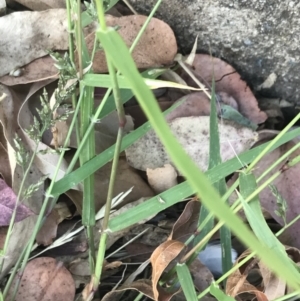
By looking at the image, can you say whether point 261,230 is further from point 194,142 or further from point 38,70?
point 38,70

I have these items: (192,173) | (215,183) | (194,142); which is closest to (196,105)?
(194,142)

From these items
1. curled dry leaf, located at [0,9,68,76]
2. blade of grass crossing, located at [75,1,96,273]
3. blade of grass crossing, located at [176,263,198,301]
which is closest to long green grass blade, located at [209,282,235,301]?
blade of grass crossing, located at [176,263,198,301]

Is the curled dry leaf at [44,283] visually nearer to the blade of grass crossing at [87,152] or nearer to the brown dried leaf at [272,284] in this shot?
the blade of grass crossing at [87,152]

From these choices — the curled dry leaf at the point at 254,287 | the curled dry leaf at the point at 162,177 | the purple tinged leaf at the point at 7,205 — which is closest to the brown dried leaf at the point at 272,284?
the curled dry leaf at the point at 254,287

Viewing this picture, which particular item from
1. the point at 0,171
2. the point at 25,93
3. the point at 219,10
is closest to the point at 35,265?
the point at 0,171

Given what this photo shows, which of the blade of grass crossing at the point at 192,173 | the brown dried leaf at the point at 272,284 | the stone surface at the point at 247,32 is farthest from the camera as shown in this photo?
the stone surface at the point at 247,32

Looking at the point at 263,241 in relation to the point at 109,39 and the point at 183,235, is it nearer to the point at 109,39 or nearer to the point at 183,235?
the point at 183,235
